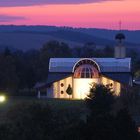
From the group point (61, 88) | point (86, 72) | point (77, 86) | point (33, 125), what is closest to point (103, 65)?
point (86, 72)

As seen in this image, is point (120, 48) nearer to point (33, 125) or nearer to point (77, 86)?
point (77, 86)

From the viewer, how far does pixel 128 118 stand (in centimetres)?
2670

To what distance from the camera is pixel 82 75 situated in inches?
2714

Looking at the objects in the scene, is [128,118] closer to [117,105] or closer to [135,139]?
[135,139]

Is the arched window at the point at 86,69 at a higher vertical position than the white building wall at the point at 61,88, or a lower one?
higher

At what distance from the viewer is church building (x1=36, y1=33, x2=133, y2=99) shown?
6881 centimetres

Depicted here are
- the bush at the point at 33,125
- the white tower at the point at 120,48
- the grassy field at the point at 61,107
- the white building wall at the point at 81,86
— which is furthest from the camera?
the white tower at the point at 120,48

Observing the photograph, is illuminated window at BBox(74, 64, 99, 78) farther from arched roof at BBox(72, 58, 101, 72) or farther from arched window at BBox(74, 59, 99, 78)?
arched roof at BBox(72, 58, 101, 72)

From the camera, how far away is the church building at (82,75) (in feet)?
226

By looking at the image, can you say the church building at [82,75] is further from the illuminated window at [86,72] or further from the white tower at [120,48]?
the white tower at [120,48]

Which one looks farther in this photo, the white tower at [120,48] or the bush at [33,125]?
the white tower at [120,48]

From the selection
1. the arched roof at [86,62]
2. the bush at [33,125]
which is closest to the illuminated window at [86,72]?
the arched roof at [86,62]

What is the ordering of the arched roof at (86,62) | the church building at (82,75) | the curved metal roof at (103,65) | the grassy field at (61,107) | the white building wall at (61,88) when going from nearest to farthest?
the grassy field at (61,107), the church building at (82,75), the arched roof at (86,62), the white building wall at (61,88), the curved metal roof at (103,65)

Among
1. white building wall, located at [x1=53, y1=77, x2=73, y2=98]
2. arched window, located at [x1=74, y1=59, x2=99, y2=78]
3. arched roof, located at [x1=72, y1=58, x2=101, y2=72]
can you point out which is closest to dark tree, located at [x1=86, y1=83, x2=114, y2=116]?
arched window, located at [x1=74, y1=59, x2=99, y2=78]
